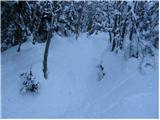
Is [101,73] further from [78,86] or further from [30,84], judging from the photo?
[30,84]

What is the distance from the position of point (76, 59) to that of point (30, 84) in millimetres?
3605

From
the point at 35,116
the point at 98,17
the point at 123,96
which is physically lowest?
the point at 35,116

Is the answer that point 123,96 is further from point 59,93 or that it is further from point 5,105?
point 5,105

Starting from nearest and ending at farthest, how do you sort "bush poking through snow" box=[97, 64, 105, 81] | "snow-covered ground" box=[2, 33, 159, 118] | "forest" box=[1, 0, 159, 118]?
"snow-covered ground" box=[2, 33, 159, 118]
"forest" box=[1, 0, 159, 118]
"bush poking through snow" box=[97, 64, 105, 81]

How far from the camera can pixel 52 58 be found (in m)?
18.2

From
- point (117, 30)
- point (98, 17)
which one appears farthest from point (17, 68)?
point (98, 17)

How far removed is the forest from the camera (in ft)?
48.4

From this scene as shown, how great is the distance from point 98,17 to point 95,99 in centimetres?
915

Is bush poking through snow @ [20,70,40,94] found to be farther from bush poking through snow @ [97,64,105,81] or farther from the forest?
bush poking through snow @ [97,64,105,81]

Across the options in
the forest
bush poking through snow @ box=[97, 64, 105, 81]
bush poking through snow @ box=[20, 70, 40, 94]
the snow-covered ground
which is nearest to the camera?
the snow-covered ground

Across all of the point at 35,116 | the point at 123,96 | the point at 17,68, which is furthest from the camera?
the point at 17,68

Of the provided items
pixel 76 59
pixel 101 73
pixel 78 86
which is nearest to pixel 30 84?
pixel 78 86

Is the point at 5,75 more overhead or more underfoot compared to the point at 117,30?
more underfoot

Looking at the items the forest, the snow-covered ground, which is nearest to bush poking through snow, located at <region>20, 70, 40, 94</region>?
the forest
